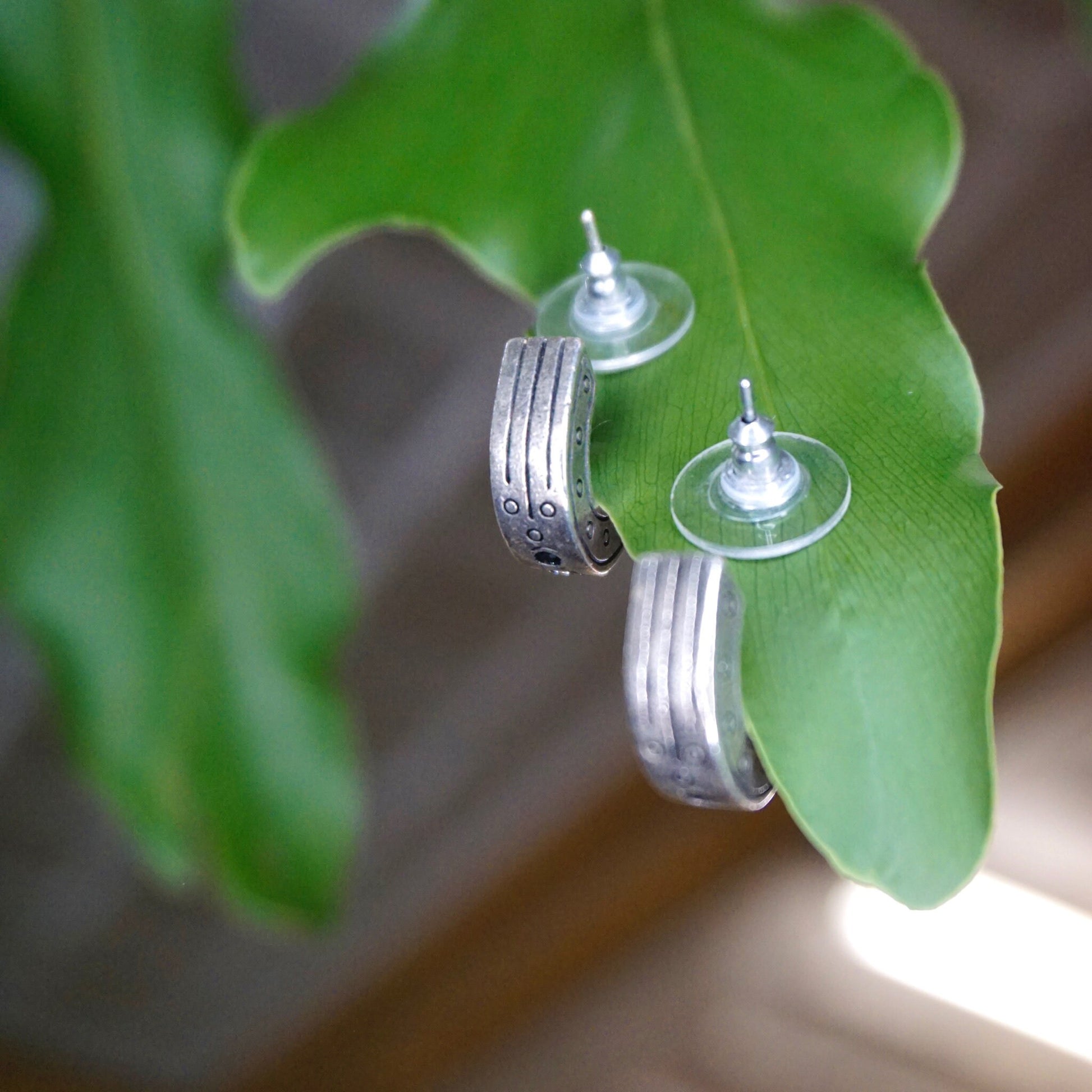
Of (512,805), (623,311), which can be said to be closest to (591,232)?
(623,311)

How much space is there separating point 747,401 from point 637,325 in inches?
1.7

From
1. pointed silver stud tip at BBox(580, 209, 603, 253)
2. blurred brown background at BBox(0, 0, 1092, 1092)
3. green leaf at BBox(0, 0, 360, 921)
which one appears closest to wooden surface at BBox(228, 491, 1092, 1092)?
blurred brown background at BBox(0, 0, 1092, 1092)

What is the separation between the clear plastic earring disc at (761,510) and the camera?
7.5 inches

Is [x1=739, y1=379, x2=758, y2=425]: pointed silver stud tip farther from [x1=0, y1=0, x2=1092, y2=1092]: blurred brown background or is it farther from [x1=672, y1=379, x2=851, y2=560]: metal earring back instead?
[x1=0, y1=0, x2=1092, y2=1092]: blurred brown background

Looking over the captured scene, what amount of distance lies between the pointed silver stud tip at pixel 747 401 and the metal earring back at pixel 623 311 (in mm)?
34

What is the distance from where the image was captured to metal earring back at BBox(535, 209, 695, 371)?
219 mm

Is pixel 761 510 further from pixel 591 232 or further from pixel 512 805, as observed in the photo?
pixel 512 805

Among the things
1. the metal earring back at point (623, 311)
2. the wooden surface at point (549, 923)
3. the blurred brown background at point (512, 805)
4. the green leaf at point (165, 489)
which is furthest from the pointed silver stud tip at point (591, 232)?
the wooden surface at point (549, 923)

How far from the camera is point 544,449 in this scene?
19 centimetres

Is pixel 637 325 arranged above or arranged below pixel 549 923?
above

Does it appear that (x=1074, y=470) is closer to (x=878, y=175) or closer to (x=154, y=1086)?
(x=878, y=175)

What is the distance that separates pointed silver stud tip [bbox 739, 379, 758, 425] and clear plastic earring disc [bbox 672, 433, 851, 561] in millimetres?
12

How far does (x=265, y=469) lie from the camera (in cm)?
38

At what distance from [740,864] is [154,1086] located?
0.80 metres
